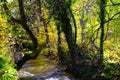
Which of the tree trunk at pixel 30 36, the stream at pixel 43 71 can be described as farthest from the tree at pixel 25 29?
the stream at pixel 43 71

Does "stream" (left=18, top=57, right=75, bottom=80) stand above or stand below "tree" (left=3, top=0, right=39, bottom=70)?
below

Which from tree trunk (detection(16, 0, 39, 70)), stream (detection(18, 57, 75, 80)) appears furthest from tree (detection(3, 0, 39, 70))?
stream (detection(18, 57, 75, 80))

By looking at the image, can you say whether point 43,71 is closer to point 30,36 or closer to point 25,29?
point 30,36

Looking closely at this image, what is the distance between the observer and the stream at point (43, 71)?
15.6 meters

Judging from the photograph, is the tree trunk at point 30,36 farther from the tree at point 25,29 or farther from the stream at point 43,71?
the stream at point 43,71

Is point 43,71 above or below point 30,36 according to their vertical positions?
below

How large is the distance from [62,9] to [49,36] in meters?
5.40

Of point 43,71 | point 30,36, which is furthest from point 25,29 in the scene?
point 43,71

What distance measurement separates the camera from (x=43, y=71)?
55.9ft

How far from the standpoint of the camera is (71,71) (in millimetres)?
17000

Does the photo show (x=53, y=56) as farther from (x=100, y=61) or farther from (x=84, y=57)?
(x=100, y=61)

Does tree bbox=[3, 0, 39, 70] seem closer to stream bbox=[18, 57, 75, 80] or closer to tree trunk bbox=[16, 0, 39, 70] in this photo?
tree trunk bbox=[16, 0, 39, 70]

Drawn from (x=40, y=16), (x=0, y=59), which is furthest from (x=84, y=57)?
(x=0, y=59)

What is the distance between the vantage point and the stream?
15.6m
